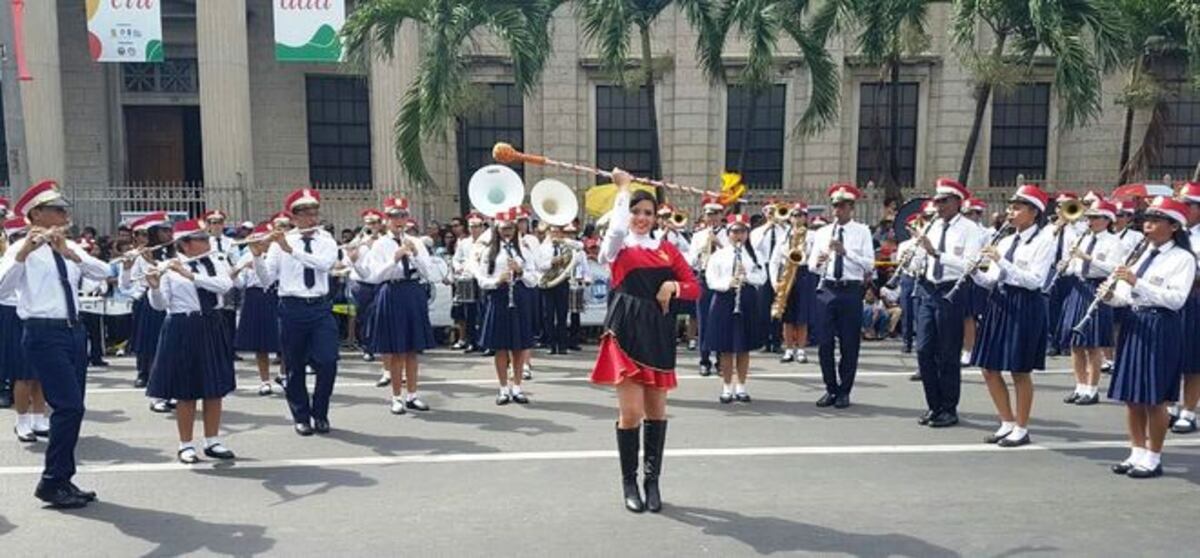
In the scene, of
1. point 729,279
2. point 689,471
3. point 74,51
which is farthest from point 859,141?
point 74,51

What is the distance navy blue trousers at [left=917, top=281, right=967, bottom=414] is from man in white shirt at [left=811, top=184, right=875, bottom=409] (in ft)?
2.98

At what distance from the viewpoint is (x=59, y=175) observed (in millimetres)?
19672

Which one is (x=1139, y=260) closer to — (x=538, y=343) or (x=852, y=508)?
(x=852, y=508)

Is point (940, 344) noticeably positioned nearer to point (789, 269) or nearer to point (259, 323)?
point (789, 269)

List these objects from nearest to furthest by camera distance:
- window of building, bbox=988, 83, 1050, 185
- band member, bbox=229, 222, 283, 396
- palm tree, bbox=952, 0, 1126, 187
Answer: band member, bbox=229, 222, 283, 396 → palm tree, bbox=952, 0, 1126, 187 → window of building, bbox=988, 83, 1050, 185

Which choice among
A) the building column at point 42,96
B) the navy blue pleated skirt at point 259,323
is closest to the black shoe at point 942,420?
the navy blue pleated skirt at point 259,323

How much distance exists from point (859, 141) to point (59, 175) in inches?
757

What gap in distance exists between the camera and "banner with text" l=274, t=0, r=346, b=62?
61.8 ft

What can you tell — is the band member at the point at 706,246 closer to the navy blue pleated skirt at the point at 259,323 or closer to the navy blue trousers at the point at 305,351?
the navy blue trousers at the point at 305,351

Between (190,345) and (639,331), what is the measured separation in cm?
369

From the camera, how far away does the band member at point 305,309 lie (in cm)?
819

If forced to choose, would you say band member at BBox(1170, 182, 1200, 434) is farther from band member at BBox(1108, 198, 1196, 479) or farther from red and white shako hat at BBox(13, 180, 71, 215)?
red and white shako hat at BBox(13, 180, 71, 215)

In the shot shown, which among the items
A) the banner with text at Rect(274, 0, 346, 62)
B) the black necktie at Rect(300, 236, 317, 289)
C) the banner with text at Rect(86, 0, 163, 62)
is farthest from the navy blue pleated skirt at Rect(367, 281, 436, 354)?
the banner with text at Rect(86, 0, 163, 62)

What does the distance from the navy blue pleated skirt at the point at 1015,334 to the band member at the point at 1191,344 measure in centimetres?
102
